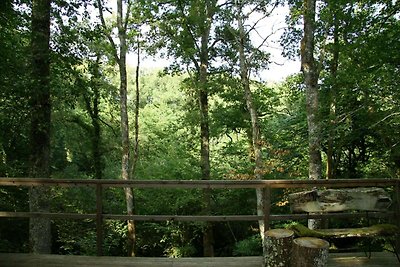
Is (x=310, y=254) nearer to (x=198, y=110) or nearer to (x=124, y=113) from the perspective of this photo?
(x=124, y=113)

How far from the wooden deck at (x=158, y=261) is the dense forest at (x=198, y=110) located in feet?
7.63

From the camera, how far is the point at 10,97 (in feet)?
20.9

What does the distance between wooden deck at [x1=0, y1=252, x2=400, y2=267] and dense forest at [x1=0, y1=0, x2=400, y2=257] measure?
2.33m

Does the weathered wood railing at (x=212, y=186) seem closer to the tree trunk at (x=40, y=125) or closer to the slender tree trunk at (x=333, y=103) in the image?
the tree trunk at (x=40, y=125)

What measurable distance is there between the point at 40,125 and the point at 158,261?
3.72 metres

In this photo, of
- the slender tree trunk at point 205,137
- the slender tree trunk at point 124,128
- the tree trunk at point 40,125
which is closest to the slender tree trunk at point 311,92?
the slender tree trunk at point 205,137

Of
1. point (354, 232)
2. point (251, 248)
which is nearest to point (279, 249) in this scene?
point (354, 232)

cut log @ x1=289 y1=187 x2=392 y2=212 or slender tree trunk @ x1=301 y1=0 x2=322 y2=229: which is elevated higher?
slender tree trunk @ x1=301 y1=0 x2=322 y2=229

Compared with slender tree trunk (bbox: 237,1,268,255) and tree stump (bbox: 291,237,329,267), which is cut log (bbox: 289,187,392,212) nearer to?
tree stump (bbox: 291,237,329,267)

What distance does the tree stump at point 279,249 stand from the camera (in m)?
3.23

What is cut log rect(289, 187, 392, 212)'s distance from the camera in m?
3.80

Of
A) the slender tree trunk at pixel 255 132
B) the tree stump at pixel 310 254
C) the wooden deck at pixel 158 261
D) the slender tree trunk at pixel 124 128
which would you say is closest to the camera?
the tree stump at pixel 310 254

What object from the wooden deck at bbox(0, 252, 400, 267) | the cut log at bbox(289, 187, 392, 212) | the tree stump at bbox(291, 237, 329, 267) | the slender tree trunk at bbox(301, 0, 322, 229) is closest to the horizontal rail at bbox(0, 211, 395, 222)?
the cut log at bbox(289, 187, 392, 212)

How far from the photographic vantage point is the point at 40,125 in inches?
244
